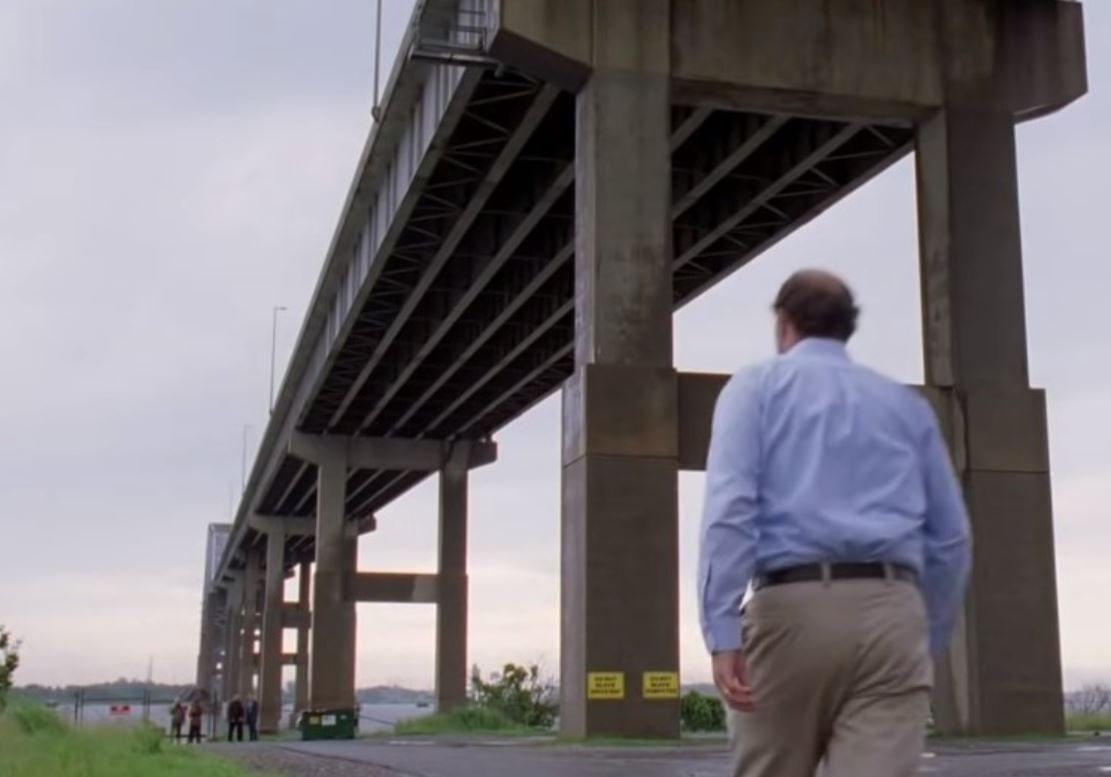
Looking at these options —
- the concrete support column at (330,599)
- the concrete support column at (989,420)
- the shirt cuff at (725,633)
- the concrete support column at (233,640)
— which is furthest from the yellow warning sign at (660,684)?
the concrete support column at (233,640)

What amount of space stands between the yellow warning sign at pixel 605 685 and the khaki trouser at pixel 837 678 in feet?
55.7

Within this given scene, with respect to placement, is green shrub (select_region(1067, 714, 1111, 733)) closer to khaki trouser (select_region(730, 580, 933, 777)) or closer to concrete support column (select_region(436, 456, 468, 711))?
khaki trouser (select_region(730, 580, 933, 777))

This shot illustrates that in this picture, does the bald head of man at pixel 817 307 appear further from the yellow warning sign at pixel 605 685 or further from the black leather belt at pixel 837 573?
the yellow warning sign at pixel 605 685

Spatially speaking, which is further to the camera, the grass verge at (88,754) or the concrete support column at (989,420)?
the concrete support column at (989,420)

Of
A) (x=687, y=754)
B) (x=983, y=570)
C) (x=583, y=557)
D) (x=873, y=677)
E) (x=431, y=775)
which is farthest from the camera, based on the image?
(x=983, y=570)

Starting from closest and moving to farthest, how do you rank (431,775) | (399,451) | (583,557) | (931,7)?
(431,775)
(583,557)
(931,7)
(399,451)

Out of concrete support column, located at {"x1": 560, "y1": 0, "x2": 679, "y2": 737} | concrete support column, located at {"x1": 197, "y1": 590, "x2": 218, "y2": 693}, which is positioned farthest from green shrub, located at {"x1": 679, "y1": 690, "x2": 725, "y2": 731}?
concrete support column, located at {"x1": 197, "y1": 590, "x2": 218, "y2": 693}

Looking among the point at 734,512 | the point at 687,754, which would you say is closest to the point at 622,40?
the point at 687,754

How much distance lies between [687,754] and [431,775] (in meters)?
3.57

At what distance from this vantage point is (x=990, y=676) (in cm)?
2153

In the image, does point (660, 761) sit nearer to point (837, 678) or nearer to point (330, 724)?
point (837, 678)

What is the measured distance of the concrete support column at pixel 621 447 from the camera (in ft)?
66.3

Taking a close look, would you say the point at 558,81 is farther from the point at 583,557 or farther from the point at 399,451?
the point at 399,451

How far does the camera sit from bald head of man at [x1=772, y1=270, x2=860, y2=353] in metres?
3.59
